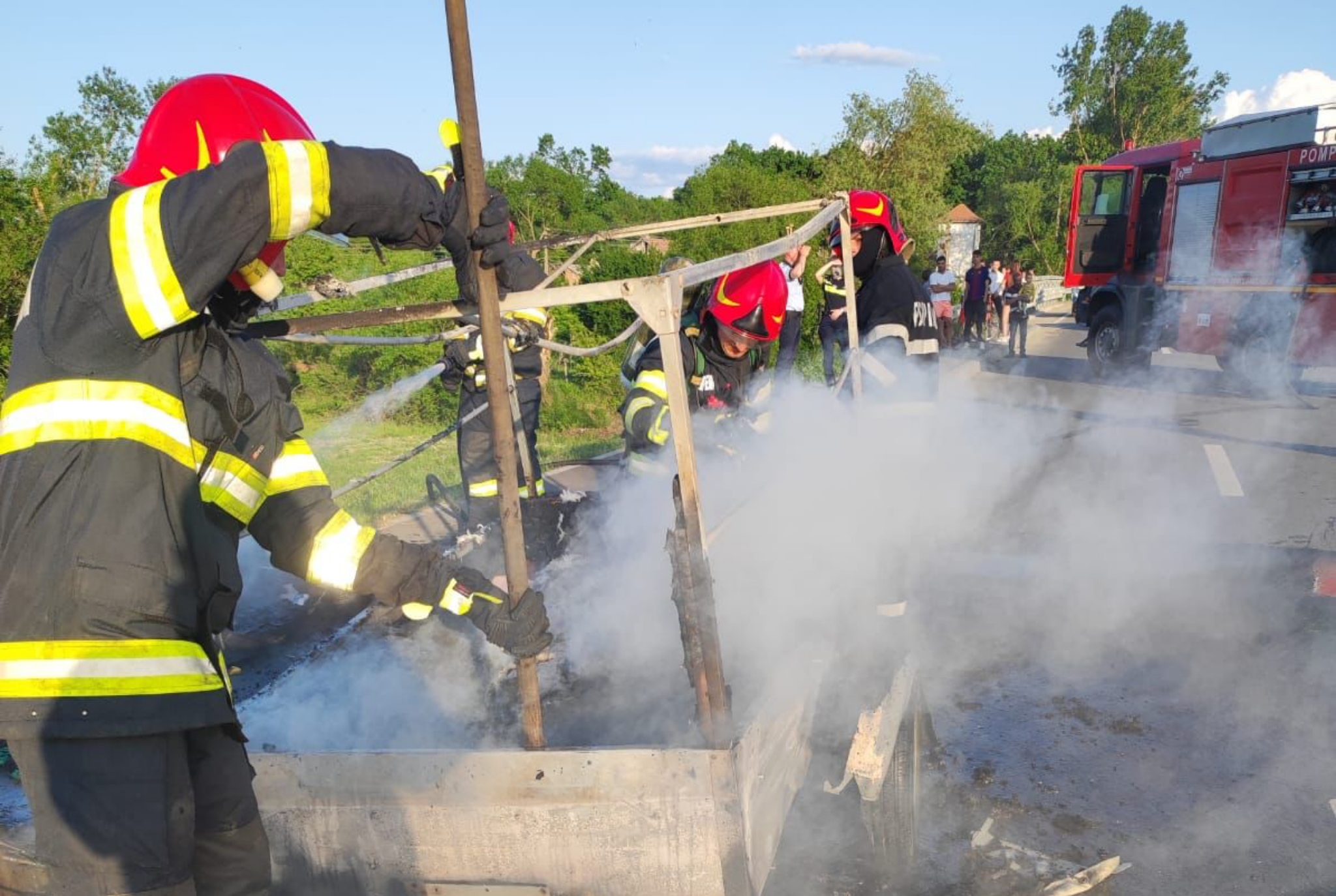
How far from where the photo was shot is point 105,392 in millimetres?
1644

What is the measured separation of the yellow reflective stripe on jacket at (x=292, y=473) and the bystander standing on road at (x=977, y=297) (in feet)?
49.4

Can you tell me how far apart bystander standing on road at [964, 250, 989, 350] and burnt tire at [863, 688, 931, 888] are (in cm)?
1405

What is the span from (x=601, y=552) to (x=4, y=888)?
2.52 meters

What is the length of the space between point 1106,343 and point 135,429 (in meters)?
14.2

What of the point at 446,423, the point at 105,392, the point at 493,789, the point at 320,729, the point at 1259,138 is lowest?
the point at 446,423

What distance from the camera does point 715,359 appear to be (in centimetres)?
459

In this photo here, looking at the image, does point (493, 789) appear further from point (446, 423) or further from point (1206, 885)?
point (446, 423)

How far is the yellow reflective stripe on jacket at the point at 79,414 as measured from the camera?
1625mm

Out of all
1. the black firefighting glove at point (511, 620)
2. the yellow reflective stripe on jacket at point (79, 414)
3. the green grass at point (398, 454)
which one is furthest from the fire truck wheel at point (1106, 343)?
the yellow reflective stripe on jacket at point (79, 414)

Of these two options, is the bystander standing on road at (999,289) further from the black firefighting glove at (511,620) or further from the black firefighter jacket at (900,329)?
the black firefighting glove at (511,620)

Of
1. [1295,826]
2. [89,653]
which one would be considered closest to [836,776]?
[1295,826]

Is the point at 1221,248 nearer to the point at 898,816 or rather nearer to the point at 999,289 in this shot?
the point at 999,289

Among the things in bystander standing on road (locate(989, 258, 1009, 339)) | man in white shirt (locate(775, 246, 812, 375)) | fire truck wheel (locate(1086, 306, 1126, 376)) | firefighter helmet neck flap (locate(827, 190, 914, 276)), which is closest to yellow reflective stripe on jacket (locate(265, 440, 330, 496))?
firefighter helmet neck flap (locate(827, 190, 914, 276))

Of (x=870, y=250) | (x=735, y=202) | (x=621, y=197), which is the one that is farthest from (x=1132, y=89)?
(x=870, y=250)
